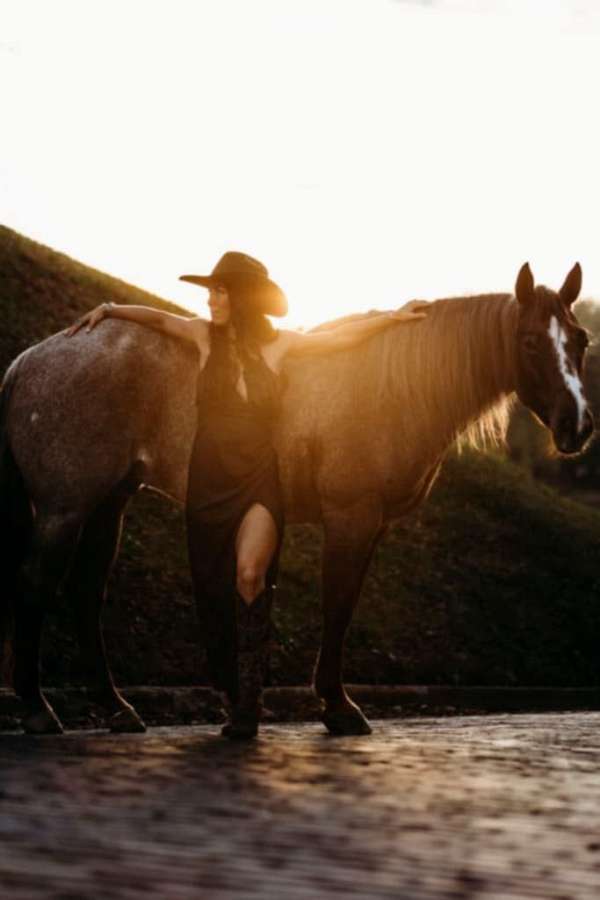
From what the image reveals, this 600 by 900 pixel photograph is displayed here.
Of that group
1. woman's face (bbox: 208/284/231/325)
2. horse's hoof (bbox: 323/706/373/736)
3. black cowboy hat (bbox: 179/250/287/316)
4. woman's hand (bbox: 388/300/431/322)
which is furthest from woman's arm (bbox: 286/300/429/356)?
horse's hoof (bbox: 323/706/373/736)

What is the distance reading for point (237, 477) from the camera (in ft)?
27.8

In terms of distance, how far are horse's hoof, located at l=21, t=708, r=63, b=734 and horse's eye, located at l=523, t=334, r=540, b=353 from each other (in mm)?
3325

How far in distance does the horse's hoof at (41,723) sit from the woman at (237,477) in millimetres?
1086

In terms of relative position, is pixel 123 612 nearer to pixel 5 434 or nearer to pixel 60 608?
pixel 60 608

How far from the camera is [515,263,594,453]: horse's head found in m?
8.88

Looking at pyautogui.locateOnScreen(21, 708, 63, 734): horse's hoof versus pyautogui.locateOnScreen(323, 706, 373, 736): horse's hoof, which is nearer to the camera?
pyautogui.locateOnScreen(21, 708, 63, 734): horse's hoof

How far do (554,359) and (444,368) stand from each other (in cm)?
63

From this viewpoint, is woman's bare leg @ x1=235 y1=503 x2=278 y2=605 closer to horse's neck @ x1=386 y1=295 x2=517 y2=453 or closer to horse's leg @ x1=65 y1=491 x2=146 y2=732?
horse's neck @ x1=386 y1=295 x2=517 y2=453

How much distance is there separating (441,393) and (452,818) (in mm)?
4260

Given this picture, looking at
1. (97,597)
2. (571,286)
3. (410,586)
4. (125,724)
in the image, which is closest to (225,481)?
(97,597)

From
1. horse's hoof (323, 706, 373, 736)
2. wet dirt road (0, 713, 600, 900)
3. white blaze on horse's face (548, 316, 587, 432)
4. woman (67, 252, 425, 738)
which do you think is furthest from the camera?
horse's hoof (323, 706, 373, 736)

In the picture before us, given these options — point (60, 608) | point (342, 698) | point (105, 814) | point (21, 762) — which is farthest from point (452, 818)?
point (60, 608)

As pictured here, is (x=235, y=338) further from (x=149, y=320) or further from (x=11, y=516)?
(x=11, y=516)

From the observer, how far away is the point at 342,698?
9.09 meters
